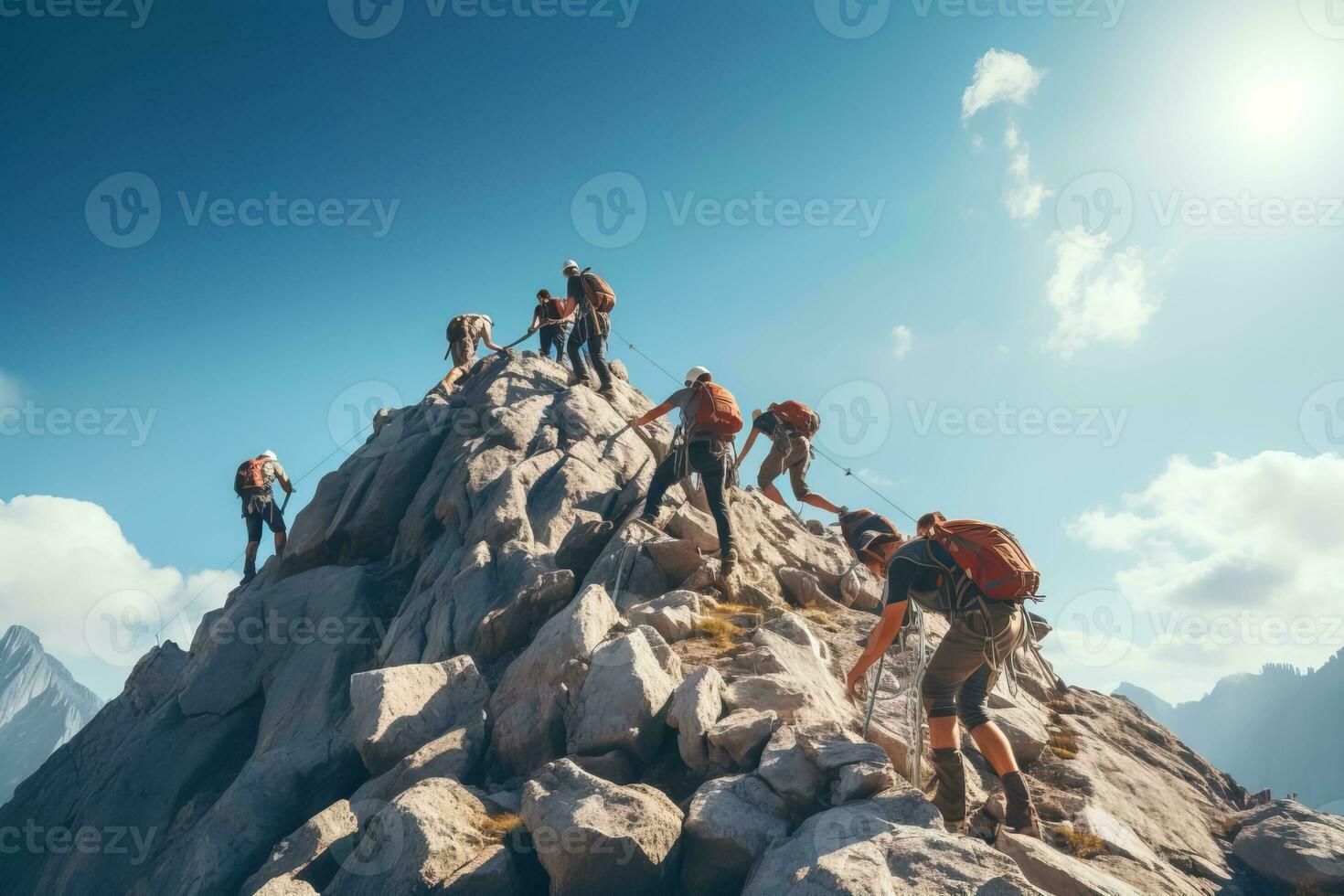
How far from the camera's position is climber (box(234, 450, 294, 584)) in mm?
20984

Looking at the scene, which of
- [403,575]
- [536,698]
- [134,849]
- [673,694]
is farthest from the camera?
[403,575]

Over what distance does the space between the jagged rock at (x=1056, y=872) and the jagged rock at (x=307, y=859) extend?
7586mm

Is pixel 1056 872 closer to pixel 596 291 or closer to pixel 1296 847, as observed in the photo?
pixel 1296 847

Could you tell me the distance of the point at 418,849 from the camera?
699cm

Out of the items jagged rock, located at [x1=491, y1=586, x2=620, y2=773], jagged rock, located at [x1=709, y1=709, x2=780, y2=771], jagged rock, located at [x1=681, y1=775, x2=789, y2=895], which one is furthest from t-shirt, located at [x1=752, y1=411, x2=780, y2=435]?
jagged rock, located at [x1=681, y1=775, x2=789, y2=895]

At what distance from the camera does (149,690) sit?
18438mm

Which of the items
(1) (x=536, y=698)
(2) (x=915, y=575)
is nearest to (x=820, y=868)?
(2) (x=915, y=575)

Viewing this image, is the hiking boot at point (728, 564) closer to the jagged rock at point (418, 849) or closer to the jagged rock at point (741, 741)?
the jagged rock at point (741, 741)

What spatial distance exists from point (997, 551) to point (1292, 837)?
195 inches

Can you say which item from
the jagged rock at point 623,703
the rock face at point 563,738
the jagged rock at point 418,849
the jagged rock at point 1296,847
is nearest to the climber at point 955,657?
the rock face at point 563,738

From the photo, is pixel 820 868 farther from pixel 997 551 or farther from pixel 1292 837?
pixel 1292 837

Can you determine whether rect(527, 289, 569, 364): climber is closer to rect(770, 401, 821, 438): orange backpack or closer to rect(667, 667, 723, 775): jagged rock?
rect(770, 401, 821, 438): orange backpack

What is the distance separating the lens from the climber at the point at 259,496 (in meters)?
21.0

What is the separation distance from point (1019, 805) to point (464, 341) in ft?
79.1
